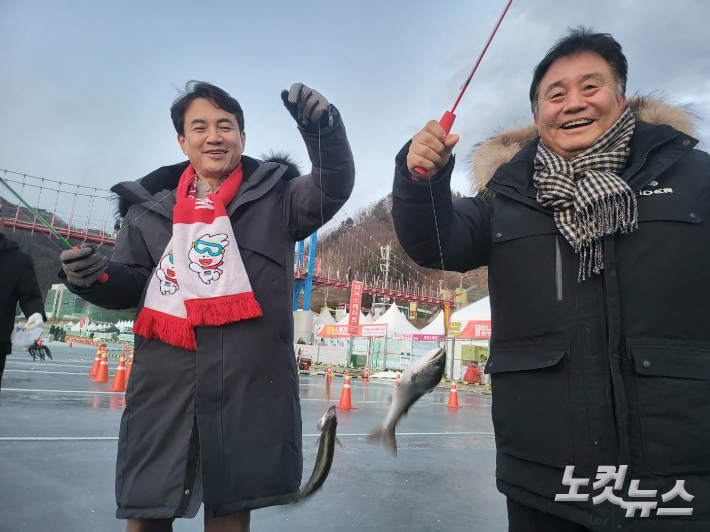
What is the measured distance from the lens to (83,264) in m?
1.68

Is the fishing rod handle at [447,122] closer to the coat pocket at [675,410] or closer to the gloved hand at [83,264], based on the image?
the coat pocket at [675,410]

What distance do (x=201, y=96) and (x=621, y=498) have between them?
202 cm

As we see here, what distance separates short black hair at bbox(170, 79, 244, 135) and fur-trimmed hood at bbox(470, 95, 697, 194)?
1066 millimetres

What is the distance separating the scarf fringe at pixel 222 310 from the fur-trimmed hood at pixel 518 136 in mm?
1091

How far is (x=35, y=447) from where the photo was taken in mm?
4141

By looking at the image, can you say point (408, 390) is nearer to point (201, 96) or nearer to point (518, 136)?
point (518, 136)

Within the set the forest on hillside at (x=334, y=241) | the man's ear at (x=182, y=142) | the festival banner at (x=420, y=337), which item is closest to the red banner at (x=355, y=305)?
the festival banner at (x=420, y=337)

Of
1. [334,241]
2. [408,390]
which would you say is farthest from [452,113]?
[334,241]

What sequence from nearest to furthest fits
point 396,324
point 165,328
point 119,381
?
point 165,328, point 119,381, point 396,324

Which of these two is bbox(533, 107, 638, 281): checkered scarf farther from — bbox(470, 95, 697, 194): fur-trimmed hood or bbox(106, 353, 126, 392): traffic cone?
bbox(106, 353, 126, 392): traffic cone

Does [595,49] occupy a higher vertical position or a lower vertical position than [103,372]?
higher

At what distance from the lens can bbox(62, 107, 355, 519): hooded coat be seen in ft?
5.20

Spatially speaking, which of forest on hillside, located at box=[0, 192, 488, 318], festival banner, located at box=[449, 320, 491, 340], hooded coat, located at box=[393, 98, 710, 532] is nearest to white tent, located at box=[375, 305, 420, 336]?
festival banner, located at box=[449, 320, 491, 340]

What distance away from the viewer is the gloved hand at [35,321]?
3.21 m
